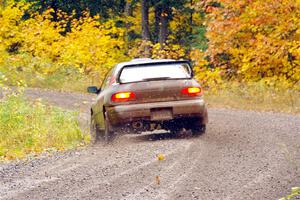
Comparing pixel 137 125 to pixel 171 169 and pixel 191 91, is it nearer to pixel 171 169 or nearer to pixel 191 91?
pixel 191 91

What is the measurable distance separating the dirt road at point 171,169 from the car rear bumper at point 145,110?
1.48ft

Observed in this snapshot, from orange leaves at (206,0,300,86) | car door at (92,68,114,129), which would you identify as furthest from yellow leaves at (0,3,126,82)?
car door at (92,68,114,129)

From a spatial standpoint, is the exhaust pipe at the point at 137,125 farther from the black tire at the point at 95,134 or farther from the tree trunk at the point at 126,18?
the tree trunk at the point at 126,18

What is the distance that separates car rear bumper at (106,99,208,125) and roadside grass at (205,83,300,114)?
7.70 m

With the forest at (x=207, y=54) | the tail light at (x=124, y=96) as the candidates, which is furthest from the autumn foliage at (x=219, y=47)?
the tail light at (x=124, y=96)

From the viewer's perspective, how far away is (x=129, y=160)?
11086 millimetres

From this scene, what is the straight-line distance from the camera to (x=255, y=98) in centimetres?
2403

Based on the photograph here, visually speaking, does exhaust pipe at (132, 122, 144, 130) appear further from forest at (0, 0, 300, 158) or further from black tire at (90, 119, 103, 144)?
forest at (0, 0, 300, 158)

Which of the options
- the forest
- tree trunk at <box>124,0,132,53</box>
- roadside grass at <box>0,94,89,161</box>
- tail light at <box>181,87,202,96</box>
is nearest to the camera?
tail light at <box>181,87,202,96</box>

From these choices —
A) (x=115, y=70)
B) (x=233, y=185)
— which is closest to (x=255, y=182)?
(x=233, y=185)

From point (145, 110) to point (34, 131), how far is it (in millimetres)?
2839

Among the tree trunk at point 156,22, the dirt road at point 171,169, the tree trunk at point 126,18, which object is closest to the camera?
the dirt road at point 171,169

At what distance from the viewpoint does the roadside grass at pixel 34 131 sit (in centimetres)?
1451

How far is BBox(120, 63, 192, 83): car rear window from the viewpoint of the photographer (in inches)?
548
